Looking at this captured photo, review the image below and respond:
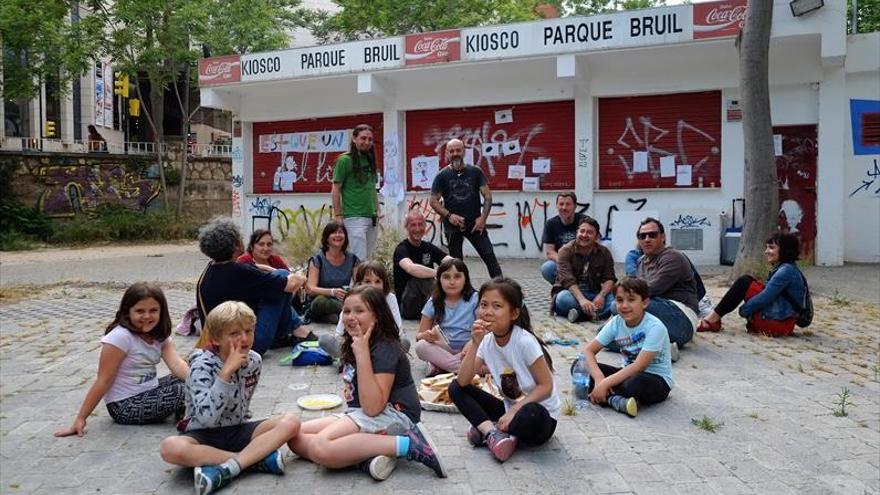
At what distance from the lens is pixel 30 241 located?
20516 millimetres

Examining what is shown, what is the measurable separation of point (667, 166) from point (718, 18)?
2.73 m

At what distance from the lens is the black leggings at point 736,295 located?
7125mm

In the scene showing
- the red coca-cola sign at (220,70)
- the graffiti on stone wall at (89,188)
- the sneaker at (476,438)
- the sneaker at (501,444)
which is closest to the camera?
the sneaker at (501,444)

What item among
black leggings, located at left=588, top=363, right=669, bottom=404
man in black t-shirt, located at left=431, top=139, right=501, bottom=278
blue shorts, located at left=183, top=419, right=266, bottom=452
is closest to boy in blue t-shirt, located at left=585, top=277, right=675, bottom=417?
black leggings, located at left=588, top=363, right=669, bottom=404

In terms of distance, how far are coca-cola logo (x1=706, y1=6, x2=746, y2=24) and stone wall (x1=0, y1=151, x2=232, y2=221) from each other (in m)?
17.7

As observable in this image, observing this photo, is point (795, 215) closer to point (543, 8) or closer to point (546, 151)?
point (546, 151)

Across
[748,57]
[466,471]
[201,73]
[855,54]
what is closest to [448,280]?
[466,471]

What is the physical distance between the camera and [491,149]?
15.0m

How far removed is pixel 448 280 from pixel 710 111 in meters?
9.66

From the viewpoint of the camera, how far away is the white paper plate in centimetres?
482

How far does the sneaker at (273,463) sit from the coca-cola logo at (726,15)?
11.2 m

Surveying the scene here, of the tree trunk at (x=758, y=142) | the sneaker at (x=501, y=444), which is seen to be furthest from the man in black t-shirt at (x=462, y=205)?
the sneaker at (x=501, y=444)

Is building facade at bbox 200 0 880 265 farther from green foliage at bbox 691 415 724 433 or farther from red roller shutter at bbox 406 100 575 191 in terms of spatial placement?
green foliage at bbox 691 415 724 433

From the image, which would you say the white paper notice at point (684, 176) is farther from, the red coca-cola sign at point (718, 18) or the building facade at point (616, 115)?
the red coca-cola sign at point (718, 18)
